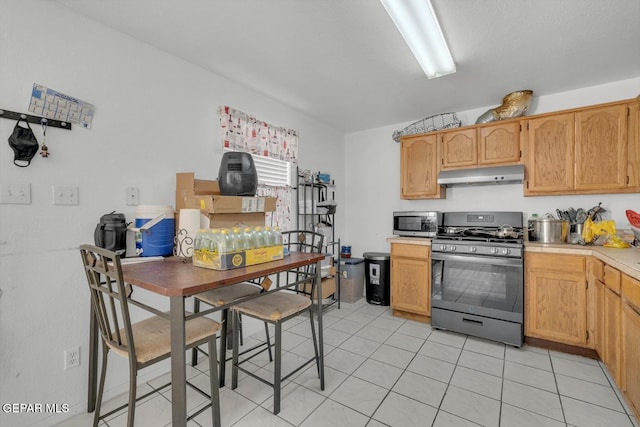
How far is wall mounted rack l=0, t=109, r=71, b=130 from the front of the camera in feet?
5.17

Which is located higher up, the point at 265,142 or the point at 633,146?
the point at 265,142

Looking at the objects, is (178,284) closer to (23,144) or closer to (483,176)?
(23,144)

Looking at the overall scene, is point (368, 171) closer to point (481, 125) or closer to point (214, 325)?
point (481, 125)

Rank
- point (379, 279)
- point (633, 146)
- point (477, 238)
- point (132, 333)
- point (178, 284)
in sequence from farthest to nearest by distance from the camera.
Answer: point (379, 279), point (477, 238), point (633, 146), point (132, 333), point (178, 284)

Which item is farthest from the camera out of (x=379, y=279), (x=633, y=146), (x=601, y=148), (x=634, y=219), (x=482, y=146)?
(x=379, y=279)

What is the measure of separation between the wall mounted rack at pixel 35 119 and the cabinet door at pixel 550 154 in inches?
152

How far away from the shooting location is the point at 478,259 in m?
2.83

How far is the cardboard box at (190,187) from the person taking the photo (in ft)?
Result: 6.95

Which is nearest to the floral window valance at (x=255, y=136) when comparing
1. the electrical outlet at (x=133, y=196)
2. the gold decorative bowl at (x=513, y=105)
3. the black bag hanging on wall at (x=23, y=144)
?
the electrical outlet at (x=133, y=196)

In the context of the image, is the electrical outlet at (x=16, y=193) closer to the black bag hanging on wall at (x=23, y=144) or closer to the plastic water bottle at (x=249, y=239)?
the black bag hanging on wall at (x=23, y=144)

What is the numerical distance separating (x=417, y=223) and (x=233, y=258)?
100 inches

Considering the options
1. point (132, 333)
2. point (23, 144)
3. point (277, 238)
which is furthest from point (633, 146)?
point (23, 144)

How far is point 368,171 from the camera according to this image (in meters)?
4.36

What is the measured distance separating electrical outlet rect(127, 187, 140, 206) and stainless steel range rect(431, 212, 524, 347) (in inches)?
108
